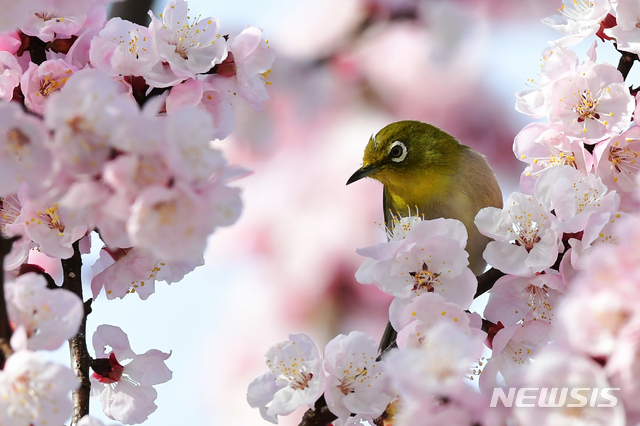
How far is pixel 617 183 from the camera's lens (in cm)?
91

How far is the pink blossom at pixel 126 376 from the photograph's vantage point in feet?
2.87

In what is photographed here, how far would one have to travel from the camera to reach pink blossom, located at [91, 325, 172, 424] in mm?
876

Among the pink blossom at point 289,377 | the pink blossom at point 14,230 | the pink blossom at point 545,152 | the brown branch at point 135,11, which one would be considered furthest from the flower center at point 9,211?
the brown branch at point 135,11

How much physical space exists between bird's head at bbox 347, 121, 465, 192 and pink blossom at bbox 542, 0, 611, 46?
550 millimetres

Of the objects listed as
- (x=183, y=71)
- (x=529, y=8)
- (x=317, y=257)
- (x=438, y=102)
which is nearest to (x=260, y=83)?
(x=183, y=71)

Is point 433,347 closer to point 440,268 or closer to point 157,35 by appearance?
point 440,268

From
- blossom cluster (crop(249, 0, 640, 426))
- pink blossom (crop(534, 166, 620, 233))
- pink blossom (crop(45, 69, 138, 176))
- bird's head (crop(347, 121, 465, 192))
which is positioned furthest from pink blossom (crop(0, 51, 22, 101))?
bird's head (crop(347, 121, 465, 192))

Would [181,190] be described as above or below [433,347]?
above

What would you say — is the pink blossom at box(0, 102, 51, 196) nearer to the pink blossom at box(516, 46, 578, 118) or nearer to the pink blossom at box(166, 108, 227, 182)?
the pink blossom at box(166, 108, 227, 182)

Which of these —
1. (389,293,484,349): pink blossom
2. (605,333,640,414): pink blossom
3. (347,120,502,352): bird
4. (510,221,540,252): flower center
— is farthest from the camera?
(347,120,502,352): bird

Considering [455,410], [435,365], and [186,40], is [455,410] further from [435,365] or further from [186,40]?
[186,40]

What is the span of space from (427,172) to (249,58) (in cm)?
78

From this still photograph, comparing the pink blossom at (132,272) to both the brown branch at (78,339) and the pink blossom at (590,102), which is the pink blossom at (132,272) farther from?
the pink blossom at (590,102)

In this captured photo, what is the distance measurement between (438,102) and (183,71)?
4.50ft
